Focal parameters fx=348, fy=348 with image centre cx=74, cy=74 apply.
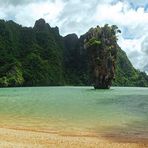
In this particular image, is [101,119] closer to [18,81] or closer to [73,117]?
[73,117]

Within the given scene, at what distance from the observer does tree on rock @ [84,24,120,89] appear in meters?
108

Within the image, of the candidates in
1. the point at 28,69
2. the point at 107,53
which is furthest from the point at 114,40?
the point at 28,69

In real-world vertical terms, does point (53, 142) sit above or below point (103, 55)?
below

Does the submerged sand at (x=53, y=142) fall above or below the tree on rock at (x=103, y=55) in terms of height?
below

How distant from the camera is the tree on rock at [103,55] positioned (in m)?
108

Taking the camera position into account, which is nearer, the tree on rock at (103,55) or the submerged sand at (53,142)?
the submerged sand at (53,142)

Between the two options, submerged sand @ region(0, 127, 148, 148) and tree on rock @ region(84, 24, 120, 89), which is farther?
tree on rock @ region(84, 24, 120, 89)

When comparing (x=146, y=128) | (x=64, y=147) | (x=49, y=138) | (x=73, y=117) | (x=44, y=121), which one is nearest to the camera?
(x=64, y=147)

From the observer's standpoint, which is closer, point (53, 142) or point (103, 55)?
point (53, 142)

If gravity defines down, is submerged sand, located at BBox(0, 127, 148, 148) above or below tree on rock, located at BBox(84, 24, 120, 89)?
below

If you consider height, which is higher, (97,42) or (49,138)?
(97,42)

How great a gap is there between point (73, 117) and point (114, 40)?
272 ft

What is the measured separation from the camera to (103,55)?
354 ft

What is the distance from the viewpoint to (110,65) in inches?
4262
